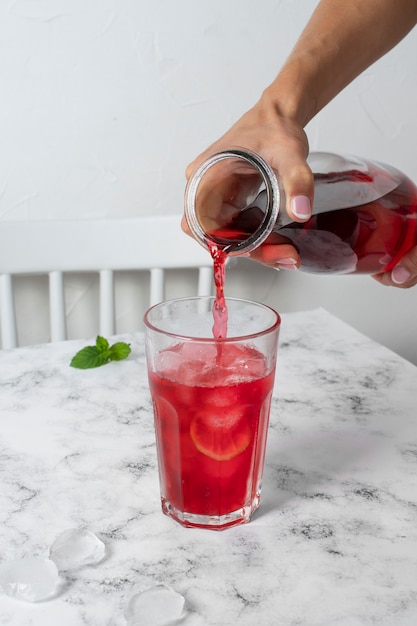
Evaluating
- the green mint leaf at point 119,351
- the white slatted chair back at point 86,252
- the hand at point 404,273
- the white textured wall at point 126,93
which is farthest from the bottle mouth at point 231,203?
the white textured wall at point 126,93

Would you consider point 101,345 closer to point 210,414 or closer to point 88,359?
point 88,359

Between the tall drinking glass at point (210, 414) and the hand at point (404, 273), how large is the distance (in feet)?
0.91

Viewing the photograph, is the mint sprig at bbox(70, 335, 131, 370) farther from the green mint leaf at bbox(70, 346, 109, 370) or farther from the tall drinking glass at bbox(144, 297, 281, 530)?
the tall drinking glass at bbox(144, 297, 281, 530)

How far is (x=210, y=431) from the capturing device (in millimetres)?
688

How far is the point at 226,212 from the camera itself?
78cm

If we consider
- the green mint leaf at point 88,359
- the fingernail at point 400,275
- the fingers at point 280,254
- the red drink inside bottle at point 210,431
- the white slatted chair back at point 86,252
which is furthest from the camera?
the white slatted chair back at point 86,252

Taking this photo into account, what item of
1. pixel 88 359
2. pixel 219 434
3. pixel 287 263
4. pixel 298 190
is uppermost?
pixel 298 190

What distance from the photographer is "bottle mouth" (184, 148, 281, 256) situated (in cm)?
69

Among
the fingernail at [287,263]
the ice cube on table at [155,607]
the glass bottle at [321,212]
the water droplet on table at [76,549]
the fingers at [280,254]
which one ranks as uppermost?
the glass bottle at [321,212]

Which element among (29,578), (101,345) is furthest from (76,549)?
(101,345)

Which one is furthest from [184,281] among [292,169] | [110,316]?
[292,169]

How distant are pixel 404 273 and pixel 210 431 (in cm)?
39

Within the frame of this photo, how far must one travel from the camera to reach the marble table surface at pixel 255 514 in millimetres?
597

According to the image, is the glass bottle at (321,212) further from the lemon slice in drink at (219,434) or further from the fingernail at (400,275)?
the lemon slice in drink at (219,434)
